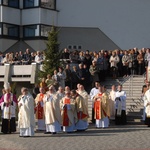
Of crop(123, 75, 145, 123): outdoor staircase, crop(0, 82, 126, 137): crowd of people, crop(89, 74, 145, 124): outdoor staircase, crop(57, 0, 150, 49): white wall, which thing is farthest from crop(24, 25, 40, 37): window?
crop(0, 82, 126, 137): crowd of people

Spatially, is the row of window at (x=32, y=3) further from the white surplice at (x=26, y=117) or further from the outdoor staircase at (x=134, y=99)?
the white surplice at (x=26, y=117)

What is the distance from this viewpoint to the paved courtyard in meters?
13.3

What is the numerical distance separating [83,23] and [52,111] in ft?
63.6

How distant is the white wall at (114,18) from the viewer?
34.8 m

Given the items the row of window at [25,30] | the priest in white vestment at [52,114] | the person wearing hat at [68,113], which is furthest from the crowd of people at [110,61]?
the row of window at [25,30]

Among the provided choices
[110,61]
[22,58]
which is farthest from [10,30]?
[110,61]

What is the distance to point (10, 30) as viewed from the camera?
34031 millimetres

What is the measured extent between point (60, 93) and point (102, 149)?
4.70m

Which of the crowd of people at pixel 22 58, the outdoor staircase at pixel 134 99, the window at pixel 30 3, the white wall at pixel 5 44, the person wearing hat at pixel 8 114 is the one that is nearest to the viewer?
the person wearing hat at pixel 8 114

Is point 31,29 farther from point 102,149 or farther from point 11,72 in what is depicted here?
point 102,149

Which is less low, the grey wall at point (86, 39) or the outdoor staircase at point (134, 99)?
the grey wall at point (86, 39)

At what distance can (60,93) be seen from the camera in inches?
677

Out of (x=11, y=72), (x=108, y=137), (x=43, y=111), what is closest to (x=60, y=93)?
(x=43, y=111)

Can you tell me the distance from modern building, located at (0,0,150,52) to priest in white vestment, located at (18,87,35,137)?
18051 millimetres
